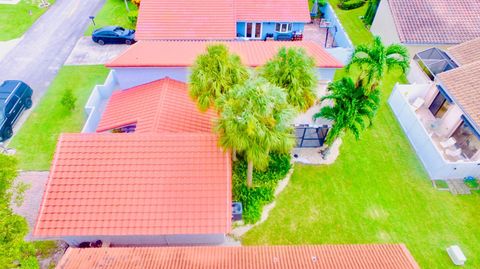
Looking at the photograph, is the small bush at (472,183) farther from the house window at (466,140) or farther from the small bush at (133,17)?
the small bush at (133,17)

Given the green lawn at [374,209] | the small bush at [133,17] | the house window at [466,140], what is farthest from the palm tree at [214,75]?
the small bush at [133,17]

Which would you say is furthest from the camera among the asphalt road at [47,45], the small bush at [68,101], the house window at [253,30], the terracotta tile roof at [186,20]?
the house window at [253,30]

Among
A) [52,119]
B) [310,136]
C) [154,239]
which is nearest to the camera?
[154,239]

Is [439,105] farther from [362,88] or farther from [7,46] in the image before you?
[7,46]

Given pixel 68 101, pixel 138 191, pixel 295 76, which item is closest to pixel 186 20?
pixel 68 101

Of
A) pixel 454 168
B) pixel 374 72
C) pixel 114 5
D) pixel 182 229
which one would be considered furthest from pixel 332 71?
pixel 114 5
